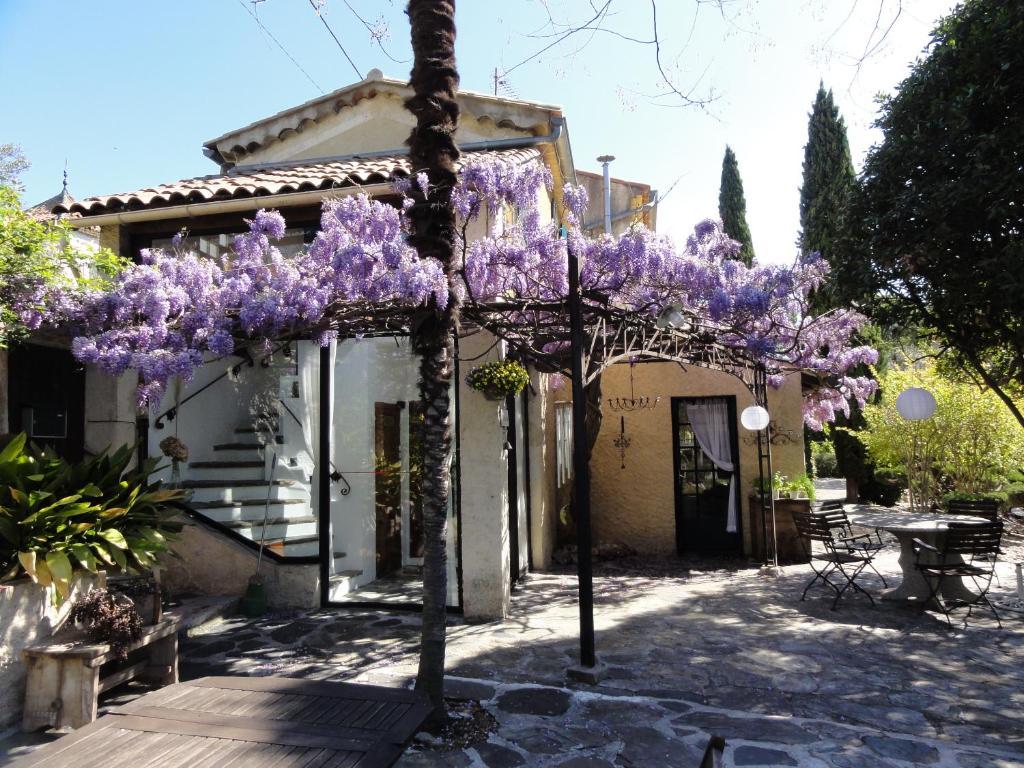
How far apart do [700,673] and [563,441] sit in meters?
6.47

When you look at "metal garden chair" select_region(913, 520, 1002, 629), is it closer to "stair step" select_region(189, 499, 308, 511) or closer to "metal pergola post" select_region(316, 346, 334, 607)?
"metal pergola post" select_region(316, 346, 334, 607)

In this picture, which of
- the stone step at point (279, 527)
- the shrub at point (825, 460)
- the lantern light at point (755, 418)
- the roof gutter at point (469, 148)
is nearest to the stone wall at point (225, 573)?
the stone step at point (279, 527)

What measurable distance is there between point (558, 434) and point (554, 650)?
5.57m

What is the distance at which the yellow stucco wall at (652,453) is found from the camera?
1081 centimetres

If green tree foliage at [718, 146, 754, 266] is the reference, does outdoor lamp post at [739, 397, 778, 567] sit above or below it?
below

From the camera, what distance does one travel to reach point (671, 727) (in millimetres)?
4316

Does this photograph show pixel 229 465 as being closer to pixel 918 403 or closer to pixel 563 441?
pixel 563 441

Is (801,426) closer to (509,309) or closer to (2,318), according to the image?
(509,309)

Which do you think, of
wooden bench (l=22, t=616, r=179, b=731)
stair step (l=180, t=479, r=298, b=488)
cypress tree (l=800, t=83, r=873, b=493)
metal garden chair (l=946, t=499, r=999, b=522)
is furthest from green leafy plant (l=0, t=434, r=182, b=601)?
cypress tree (l=800, t=83, r=873, b=493)

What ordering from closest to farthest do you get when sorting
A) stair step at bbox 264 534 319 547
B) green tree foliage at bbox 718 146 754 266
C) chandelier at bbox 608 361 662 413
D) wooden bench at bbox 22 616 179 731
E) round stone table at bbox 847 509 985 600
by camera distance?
wooden bench at bbox 22 616 179 731 → round stone table at bbox 847 509 985 600 → stair step at bbox 264 534 319 547 → chandelier at bbox 608 361 662 413 → green tree foliage at bbox 718 146 754 266

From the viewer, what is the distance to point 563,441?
38.1ft

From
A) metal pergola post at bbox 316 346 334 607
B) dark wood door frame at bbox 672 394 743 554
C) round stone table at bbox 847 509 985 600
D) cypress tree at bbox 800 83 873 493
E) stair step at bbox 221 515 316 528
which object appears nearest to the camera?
round stone table at bbox 847 509 985 600

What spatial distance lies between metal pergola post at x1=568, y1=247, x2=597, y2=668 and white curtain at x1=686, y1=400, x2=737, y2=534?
588cm

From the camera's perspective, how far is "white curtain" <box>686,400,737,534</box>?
427 inches
